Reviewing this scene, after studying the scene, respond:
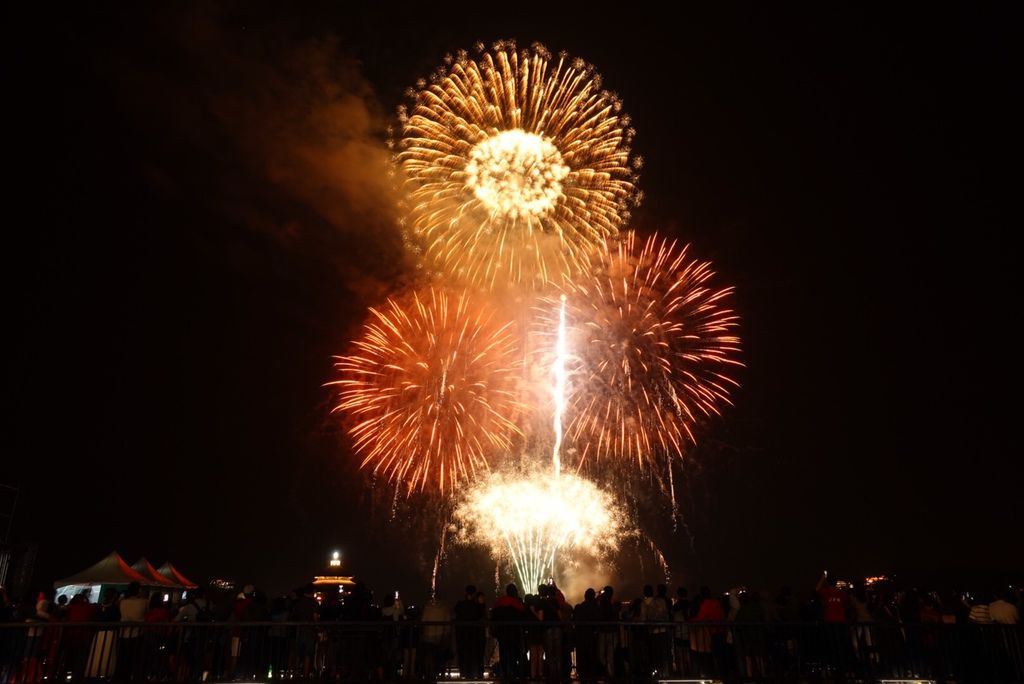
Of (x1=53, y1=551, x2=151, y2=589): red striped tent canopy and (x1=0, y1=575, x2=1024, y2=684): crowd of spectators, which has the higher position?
(x1=53, y1=551, x2=151, y2=589): red striped tent canopy

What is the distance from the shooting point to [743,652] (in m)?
12.4

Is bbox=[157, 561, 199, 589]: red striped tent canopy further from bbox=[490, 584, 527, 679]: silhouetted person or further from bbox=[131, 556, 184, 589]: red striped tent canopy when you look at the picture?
bbox=[490, 584, 527, 679]: silhouetted person

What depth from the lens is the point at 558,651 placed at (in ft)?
40.8

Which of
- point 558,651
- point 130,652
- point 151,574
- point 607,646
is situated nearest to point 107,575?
point 151,574

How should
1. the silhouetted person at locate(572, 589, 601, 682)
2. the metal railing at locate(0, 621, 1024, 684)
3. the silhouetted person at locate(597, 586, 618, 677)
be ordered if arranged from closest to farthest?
the metal railing at locate(0, 621, 1024, 684) → the silhouetted person at locate(572, 589, 601, 682) → the silhouetted person at locate(597, 586, 618, 677)

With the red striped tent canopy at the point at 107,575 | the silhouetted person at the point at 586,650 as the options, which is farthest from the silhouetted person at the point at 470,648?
the red striped tent canopy at the point at 107,575

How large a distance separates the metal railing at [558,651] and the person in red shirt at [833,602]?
0.39 metres

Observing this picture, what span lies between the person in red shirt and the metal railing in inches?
15.5

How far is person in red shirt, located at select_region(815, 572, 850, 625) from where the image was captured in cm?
1285

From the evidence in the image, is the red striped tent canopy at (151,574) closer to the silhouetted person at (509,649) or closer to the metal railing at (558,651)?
the metal railing at (558,651)

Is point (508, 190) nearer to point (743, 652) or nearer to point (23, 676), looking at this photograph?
point (743, 652)

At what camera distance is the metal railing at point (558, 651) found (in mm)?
12156

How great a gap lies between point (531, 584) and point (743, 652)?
21.4 meters

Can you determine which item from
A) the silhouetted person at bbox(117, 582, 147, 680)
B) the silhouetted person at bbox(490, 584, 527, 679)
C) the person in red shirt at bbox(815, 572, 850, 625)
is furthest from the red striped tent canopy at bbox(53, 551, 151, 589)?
the person in red shirt at bbox(815, 572, 850, 625)
